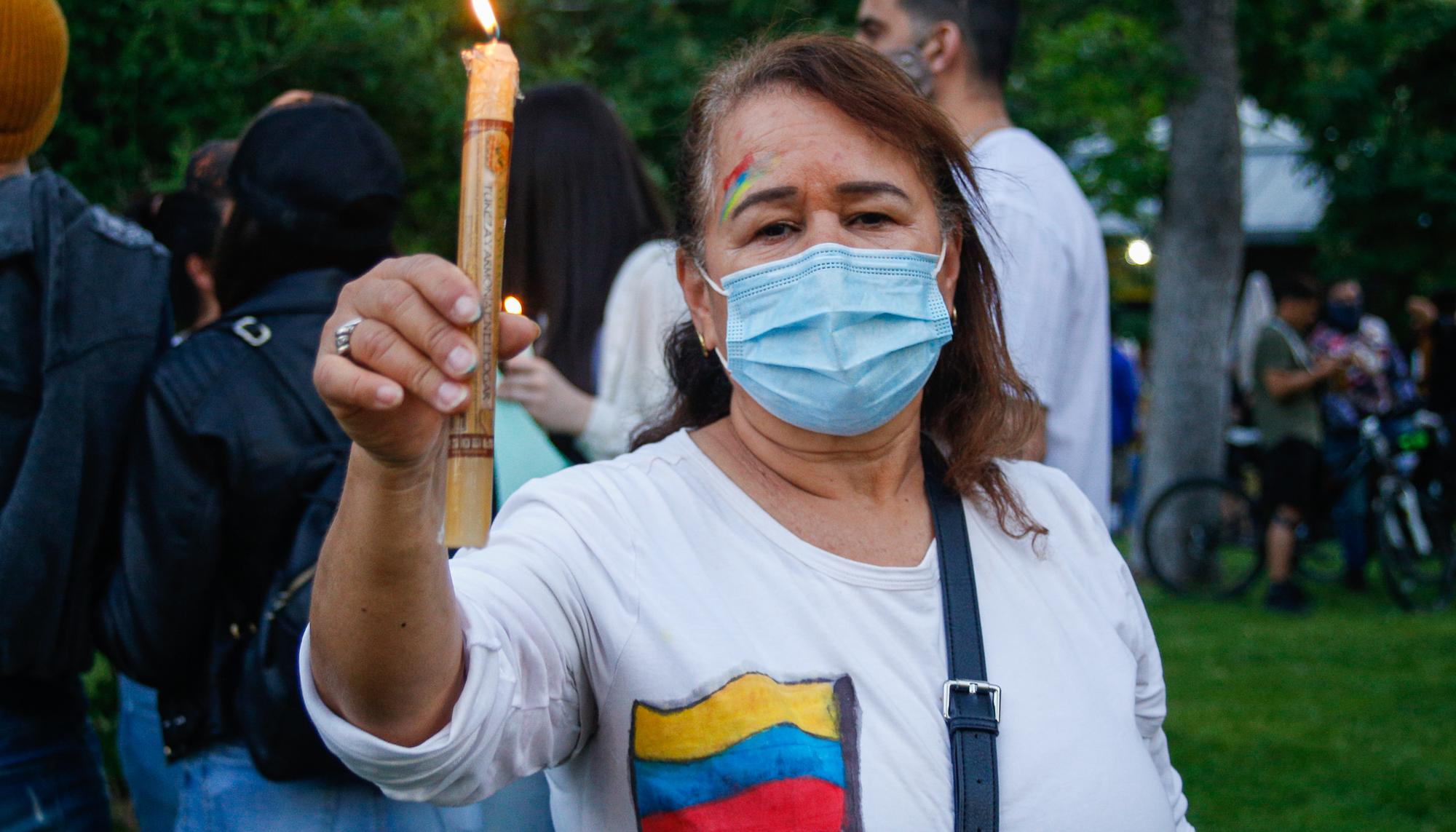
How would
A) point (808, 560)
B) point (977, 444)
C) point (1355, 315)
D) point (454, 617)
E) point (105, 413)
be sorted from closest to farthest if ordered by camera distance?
point (454, 617), point (808, 560), point (977, 444), point (105, 413), point (1355, 315)

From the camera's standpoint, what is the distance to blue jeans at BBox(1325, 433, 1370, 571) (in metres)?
9.80

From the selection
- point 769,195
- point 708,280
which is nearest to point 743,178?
point 769,195

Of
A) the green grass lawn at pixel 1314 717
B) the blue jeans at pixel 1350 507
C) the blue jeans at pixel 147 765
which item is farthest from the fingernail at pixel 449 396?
the blue jeans at pixel 1350 507

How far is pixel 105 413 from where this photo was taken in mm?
2385

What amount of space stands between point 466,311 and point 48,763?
1.87m

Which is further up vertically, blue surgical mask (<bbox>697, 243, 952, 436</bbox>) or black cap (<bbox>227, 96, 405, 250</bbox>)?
black cap (<bbox>227, 96, 405, 250</bbox>)

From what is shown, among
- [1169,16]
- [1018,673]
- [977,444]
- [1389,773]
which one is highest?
[1169,16]

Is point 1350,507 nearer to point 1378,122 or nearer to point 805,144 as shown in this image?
point 1378,122

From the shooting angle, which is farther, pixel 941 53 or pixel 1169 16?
pixel 1169 16

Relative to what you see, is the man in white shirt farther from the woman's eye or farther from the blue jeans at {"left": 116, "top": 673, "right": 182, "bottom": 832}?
the blue jeans at {"left": 116, "top": 673, "right": 182, "bottom": 832}

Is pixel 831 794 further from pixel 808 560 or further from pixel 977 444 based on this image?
pixel 977 444

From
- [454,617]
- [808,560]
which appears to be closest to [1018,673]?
[808,560]

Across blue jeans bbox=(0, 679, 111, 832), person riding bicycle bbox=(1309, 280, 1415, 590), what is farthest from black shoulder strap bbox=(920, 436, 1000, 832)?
person riding bicycle bbox=(1309, 280, 1415, 590)

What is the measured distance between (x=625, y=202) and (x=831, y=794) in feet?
6.40
